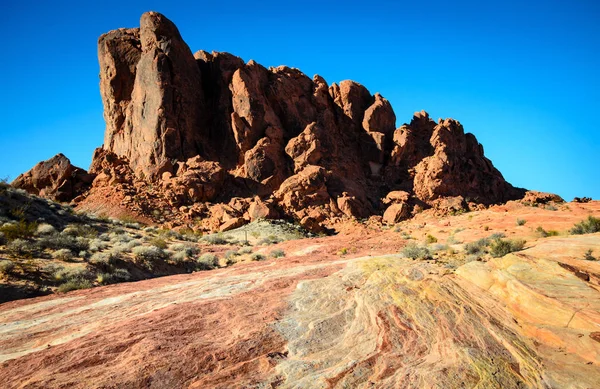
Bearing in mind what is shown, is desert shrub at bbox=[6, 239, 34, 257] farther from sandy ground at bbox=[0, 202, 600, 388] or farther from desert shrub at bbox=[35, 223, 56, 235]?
sandy ground at bbox=[0, 202, 600, 388]

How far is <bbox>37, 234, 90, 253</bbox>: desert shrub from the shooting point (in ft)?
49.3

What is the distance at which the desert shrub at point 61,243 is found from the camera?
15.0 m

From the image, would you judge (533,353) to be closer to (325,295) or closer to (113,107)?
(325,295)

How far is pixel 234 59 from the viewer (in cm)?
4153

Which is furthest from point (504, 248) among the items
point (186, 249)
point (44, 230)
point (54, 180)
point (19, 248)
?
point (54, 180)

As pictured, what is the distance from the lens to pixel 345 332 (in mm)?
6281

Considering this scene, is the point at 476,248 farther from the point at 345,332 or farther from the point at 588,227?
the point at 345,332

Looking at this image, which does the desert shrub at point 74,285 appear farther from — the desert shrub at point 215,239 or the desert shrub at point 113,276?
the desert shrub at point 215,239

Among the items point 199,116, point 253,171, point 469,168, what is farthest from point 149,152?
point 469,168

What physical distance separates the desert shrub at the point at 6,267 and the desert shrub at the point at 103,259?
2763mm

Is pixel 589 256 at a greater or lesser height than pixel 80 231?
lesser

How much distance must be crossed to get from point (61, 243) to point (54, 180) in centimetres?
2115

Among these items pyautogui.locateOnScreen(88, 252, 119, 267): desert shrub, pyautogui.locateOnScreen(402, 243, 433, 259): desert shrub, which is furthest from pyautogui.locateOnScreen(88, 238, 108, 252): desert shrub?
pyautogui.locateOnScreen(402, 243, 433, 259): desert shrub

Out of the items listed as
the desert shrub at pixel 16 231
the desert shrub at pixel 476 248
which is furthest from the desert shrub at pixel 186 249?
the desert shrub at pixel 476 248
